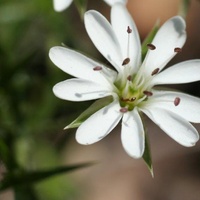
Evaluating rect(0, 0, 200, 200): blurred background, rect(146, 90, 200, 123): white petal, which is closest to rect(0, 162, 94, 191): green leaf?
rect(0, 0, 200, 200): blurred background

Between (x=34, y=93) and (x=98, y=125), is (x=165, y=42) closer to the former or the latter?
(x=98, y=125)

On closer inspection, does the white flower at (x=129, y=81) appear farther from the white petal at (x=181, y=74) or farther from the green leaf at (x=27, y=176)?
the green leaf at (x=27, y=176)

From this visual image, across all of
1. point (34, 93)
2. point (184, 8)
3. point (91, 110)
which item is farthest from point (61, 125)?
point (184, 8)

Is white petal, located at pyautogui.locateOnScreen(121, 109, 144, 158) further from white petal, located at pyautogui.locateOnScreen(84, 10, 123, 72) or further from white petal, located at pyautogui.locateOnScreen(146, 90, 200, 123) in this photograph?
white petal, located at pyautogui.locateOnScreen(84, 10, 123, 72)

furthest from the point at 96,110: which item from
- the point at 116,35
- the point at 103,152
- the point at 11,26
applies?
the point at 103,152

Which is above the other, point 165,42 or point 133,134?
point 165,42
